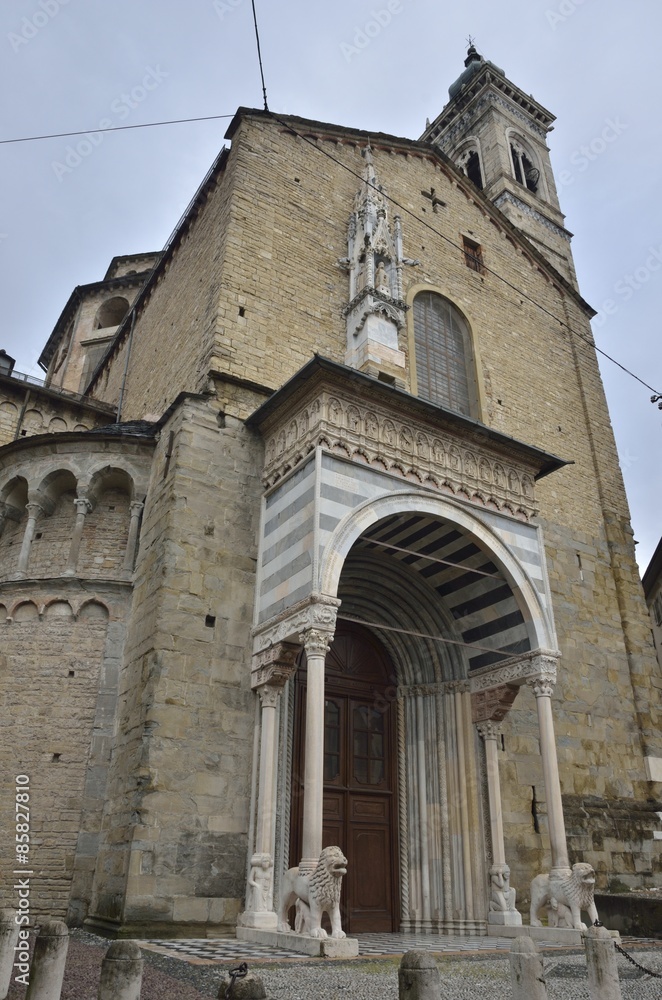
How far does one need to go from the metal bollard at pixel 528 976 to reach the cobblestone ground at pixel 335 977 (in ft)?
4.15

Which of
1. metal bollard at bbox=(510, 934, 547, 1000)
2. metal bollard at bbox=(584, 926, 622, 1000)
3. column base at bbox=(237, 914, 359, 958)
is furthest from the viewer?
column base at bbox=(237, 914, 359, 958)

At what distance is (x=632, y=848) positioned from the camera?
42.3 feet

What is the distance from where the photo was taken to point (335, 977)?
6.09m

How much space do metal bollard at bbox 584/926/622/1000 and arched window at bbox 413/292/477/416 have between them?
11029 millimetres

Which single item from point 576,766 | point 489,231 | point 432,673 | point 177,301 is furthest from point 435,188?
point 576,766

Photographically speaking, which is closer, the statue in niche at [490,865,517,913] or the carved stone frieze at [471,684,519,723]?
the statue in niche at [490,865,517,913]

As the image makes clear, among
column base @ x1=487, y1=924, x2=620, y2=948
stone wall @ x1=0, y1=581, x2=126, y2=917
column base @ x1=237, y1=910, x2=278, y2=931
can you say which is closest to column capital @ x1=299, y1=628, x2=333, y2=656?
column base @ x1=237, y1=910, x2=278, y2=931

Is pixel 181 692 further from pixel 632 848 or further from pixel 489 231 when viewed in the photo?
pixel 489 231

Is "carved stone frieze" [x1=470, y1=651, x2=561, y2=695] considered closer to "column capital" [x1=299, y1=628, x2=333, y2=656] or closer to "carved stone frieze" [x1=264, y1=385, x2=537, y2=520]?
"carved stone frieze" [x1=264, y1=385, x2=537, y2=520]

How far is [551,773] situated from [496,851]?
1.49m

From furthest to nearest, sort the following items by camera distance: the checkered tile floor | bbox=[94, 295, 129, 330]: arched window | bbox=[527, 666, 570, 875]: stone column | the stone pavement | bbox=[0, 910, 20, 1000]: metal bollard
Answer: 1. bbox=[94, 295, 129, 330]: arched window
2. bbox=[527, 666, 570, 875]: stone column
3. the checkered tile floor
4. the stone pavement
5. bbox=[0, 910, 20, 1000]: metal bollard

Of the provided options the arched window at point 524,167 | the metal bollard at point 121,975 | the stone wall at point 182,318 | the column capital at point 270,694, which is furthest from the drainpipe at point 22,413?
the arched window at point 524,167

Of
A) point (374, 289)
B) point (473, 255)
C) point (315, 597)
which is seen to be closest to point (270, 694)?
point (315, 597)

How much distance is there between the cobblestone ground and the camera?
5227mm
